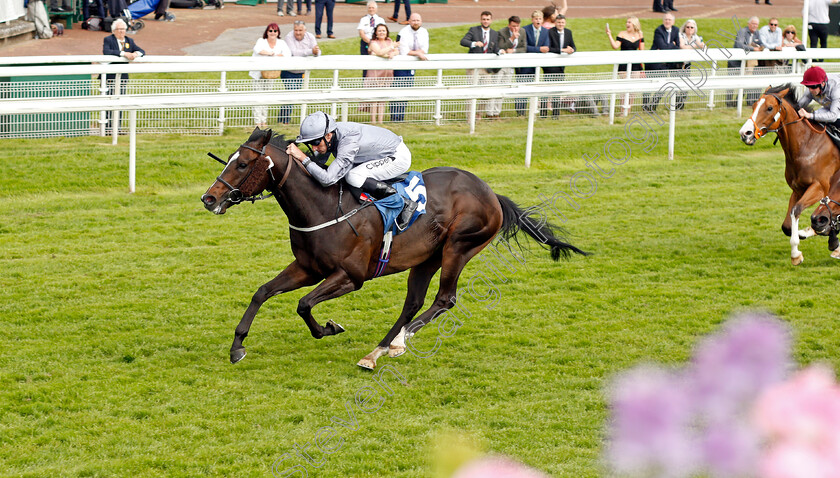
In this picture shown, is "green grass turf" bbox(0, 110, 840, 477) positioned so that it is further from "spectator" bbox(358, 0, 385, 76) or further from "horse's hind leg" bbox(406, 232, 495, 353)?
"spectator" bbox(358, 0, 385, 76)

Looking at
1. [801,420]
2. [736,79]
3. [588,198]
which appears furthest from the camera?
[736,79]

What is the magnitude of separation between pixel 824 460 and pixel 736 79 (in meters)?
12.8

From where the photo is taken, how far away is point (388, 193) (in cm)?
577

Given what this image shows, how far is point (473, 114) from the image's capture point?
1165 cm

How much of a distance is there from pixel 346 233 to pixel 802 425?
5266mm

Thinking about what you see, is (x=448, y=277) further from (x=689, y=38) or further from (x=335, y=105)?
(x=689, y=38)

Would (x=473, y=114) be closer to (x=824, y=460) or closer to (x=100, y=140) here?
(x=100, y=140)

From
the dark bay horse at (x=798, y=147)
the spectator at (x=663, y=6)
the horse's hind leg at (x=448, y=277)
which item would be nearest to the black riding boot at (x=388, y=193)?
the horse's hind leg at (x=448, y=277)

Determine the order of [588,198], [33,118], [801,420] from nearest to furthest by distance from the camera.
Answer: [801,420], [33,118], [588,198]

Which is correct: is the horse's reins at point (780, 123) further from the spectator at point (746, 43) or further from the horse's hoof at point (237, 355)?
the spectator at point (746, 43)

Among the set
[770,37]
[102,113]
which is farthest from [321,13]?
[770,37]

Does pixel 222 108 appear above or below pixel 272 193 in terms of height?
above

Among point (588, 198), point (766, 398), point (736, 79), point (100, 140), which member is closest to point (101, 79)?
point (100, 140)

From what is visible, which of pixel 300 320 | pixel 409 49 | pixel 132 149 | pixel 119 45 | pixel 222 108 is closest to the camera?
pixel 300 320
